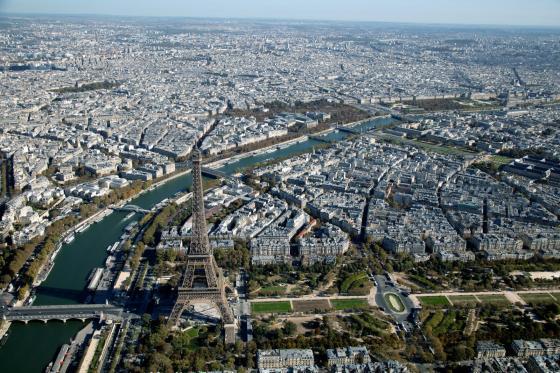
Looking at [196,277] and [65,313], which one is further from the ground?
[196,277]

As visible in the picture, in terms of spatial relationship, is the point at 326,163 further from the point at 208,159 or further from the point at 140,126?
the point at 140,126

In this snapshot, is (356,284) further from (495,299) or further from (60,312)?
(60,312)

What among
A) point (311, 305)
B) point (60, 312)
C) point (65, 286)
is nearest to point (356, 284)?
point (311, 305)

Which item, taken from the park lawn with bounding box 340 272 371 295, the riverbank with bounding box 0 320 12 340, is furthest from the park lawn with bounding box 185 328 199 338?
the riverbank with bounding box 0 320 12 340

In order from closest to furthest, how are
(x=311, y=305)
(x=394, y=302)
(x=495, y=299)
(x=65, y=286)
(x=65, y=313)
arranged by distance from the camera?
(x=65, y=313)
(x=311, y=305)
(x=394, y=302)
(x=495, y=299)
(x=65, y=286)

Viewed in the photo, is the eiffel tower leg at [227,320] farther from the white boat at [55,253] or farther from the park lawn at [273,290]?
the white boat at [55,253]

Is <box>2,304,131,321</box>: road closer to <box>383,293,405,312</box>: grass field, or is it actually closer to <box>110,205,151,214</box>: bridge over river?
<box>110,205,151,214</box>: bridge over river

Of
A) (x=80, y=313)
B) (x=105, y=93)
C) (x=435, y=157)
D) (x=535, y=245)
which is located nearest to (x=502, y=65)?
(x=435, y=157)
